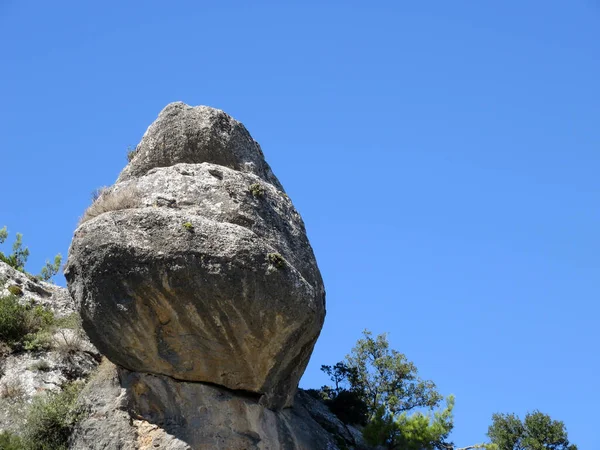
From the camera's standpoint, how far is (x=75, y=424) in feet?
66.7

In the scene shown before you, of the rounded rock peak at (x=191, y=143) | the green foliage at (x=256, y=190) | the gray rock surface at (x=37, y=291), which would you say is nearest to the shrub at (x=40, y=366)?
the gray rock surface at (x=37, y=291)

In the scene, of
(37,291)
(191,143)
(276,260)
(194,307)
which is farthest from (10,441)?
(191,143)

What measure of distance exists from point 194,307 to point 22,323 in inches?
255

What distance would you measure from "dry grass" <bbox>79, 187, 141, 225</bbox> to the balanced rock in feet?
0.09

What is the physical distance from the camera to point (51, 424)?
67.5ft

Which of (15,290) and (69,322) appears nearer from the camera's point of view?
(69,322)

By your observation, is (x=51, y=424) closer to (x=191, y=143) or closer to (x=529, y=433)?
(x=191, y=143)

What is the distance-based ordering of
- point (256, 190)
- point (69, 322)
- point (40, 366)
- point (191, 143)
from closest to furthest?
point (256, 190), point (40, 366), point (191, 143), point (69, 322)

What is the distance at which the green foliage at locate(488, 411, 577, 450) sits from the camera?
30.5 metres

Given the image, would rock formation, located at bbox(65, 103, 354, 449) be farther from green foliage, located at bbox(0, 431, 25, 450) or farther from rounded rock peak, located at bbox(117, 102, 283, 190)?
rounded rock peak, located at bbox(117, 102, 283, 190)

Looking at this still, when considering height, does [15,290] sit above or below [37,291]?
below

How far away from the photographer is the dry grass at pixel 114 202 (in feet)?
66.6

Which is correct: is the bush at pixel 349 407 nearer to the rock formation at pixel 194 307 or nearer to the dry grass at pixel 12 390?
the rock formation at pixel 194 307

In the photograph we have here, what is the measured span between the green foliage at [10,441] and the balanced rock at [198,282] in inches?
102
